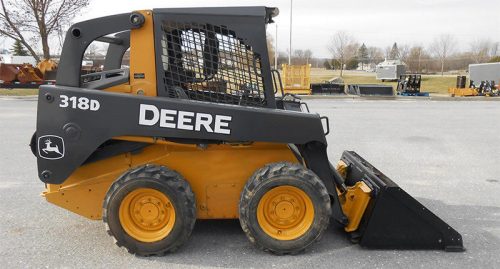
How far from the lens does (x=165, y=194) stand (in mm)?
3516

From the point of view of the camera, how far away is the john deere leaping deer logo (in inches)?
140

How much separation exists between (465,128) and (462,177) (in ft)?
17.7

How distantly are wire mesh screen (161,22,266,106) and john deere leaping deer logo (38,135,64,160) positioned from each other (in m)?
0.98

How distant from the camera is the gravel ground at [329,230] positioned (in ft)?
11.6

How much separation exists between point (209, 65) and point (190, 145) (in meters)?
0.70

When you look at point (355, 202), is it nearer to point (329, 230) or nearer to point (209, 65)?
point (329, 230)

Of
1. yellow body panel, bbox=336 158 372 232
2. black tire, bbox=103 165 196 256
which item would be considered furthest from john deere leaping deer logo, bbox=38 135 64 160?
yellow body panel, bbox=336 158 372 232

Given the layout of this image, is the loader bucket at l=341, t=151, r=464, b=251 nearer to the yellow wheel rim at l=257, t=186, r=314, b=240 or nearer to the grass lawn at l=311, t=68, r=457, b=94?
the yellow wheel rim at l=257, t=186, r=314, b=240

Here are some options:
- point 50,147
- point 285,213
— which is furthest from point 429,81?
point 50,147

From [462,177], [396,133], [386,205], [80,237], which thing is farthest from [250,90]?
[396,133]

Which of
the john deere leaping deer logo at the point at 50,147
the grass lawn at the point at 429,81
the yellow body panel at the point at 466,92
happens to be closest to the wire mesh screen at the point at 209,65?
the john deere leaping deer logo at the point at 50,147

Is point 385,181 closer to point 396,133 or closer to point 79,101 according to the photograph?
point 79,101

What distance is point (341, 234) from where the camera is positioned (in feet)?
13.4

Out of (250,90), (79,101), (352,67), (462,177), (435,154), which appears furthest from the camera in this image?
(352,67)
